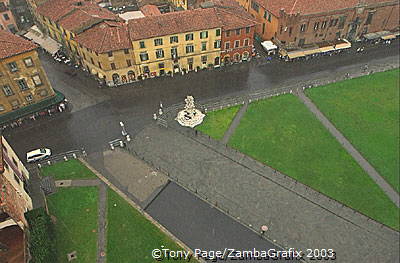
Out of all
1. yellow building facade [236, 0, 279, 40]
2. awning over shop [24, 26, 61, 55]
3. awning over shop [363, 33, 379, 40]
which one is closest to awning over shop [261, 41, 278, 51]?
yellow building facade [236, 0, 279, 40]

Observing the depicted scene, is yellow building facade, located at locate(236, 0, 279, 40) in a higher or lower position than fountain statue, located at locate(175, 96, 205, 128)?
higher

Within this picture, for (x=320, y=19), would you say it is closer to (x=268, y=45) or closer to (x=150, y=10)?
(x=268, y=45)

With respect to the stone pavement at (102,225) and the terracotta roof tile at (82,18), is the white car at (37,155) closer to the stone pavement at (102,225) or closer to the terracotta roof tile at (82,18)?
the stone pavement at (102,225)

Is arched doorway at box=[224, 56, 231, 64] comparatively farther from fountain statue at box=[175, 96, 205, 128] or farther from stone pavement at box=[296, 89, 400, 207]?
fountain statue at box=[175, 96, 205, 128]

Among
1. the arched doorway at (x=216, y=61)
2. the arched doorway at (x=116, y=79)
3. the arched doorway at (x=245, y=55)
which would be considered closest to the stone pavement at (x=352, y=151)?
the arched doorway at (x=245, y=55)

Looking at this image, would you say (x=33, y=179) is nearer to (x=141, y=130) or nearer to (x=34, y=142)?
(x=34, y=142)

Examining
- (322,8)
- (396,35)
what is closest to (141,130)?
(322,8)

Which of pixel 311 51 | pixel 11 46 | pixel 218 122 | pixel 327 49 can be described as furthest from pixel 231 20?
pixel 11 46
